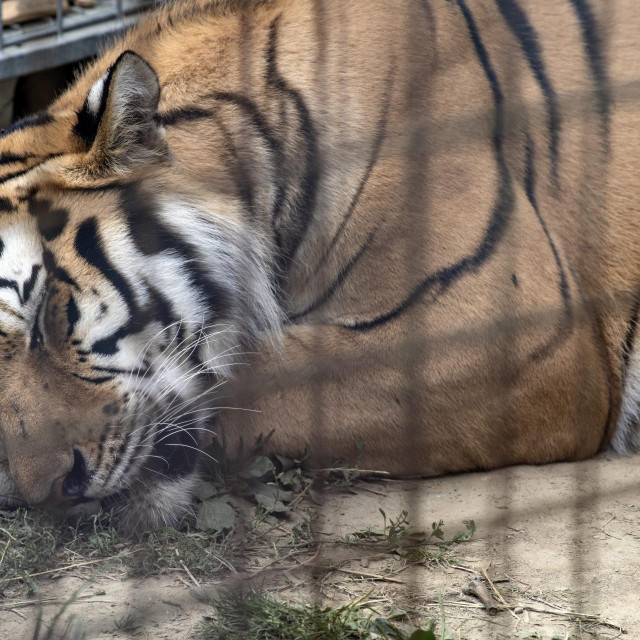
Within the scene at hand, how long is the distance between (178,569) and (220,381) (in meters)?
0.42

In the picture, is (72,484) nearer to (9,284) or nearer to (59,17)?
(9,284)

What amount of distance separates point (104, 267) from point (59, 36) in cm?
174

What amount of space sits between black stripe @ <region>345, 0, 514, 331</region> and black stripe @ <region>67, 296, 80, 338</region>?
23.6 inches

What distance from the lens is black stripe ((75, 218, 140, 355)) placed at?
1829 mm

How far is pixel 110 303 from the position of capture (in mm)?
1831

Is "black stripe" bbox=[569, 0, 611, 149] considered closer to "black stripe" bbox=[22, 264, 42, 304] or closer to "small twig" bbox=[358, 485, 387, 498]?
"small twig" bbox=[358, 485, 387, 498]

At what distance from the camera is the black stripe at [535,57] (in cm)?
222

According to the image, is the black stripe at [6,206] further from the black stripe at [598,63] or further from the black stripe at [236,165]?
the black stripe at [598,63]

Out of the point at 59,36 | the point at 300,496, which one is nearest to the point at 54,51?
the point at 59,36

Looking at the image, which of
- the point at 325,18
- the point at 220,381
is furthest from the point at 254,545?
the point at 325,18

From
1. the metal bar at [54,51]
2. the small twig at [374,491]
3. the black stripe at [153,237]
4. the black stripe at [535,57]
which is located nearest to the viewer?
the black stripe at [153,237]

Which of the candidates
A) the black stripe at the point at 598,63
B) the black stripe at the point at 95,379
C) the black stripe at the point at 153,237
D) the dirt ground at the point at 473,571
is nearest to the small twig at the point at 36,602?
the dirt ground at the point at 473,571

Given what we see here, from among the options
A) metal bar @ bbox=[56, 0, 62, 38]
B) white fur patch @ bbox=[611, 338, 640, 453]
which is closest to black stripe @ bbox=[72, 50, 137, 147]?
white fur patch @ bbox=[611, 338, 640, 453]

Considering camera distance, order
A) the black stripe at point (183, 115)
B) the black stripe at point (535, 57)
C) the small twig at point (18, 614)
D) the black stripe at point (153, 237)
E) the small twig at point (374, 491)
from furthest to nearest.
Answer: the black stripe at point (535, 57) → the small twig at point (374, 491) → the black stripe at point (183, 115) → the black stripe at point (153, 237) → the small twig at point (18, 614)
